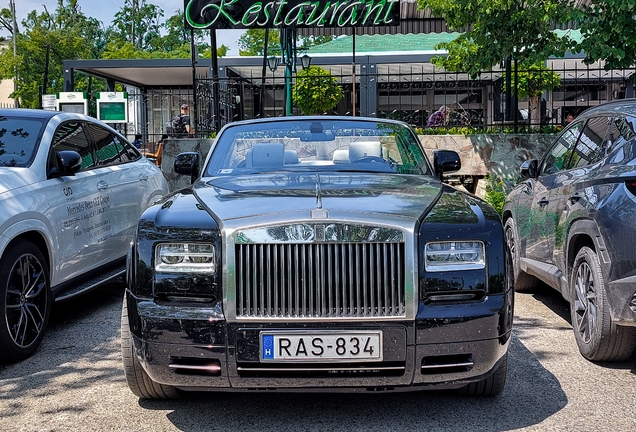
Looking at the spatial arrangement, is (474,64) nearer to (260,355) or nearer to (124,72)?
(260,355)

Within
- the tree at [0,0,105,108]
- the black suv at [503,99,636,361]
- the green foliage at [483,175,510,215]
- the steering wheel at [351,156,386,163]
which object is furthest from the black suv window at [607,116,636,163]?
the tree at [0,0,105,108]

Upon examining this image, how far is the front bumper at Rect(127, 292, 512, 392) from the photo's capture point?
3.45 m


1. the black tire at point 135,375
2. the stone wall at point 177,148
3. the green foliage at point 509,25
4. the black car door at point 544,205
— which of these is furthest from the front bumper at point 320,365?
the stone wall at point 177,148

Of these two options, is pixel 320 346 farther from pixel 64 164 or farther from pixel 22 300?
pixel 64 164

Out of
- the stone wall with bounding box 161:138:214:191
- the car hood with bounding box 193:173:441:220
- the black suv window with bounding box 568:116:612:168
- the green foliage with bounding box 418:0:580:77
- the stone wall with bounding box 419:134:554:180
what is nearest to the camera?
the car hood with bounding box 193:173:441:220

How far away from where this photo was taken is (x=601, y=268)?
4.68 m

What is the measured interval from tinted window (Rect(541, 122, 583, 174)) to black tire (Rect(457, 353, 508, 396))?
2.60 metres

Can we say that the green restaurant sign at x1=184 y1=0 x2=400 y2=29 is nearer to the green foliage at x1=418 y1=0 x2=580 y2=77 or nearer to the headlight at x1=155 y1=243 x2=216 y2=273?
the green foliage at x1=418 y1=0 x2=580 y2=77

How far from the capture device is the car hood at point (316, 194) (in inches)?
146

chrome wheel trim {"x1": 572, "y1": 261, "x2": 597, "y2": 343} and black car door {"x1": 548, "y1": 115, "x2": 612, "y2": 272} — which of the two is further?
black car door {"x1": 548, "y1": 115, "x2": 612, "y2": 272}

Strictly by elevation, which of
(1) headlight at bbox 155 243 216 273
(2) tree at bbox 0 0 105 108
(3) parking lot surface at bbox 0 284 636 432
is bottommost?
(3) parking lot surface at bbox 0 284 636 432

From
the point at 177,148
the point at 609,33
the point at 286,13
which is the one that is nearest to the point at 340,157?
the point at 609,33

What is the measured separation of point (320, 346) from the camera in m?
3.43

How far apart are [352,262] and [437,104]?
27.0m
